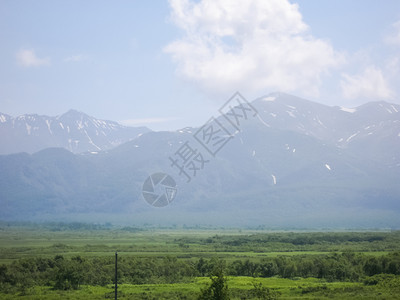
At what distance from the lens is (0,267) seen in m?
63.3

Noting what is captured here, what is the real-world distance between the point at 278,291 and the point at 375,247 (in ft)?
176

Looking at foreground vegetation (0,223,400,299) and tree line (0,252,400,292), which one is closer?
foreground vegetation (0,223,400,299)

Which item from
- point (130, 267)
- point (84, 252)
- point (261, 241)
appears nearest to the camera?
point (130, 267)

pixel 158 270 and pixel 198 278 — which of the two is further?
pixel 158 270

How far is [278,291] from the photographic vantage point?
55812 mm

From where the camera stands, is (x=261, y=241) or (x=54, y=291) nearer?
(x=54, y=291)

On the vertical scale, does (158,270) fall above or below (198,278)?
above

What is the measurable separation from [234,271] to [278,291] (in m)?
17.4

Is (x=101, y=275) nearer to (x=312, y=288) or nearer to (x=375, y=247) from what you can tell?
(x=312, y=288)

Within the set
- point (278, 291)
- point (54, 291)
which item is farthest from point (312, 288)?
point (54, 291)

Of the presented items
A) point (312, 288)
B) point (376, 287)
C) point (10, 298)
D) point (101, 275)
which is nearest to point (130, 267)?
point (101, 275)

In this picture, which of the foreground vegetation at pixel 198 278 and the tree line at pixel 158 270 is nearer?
the foreground vegetation at pixel 198 278

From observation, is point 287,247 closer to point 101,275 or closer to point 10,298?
point 101,275

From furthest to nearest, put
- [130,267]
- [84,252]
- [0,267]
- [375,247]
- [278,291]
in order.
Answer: [375,247], [84,252], [130,267], [0,267], [278,291]
